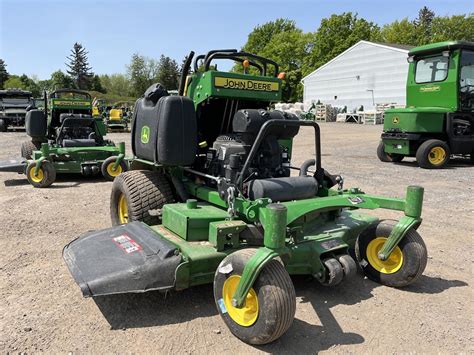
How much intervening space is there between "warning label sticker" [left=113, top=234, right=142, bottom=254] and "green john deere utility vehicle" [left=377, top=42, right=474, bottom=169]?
876 centimetres

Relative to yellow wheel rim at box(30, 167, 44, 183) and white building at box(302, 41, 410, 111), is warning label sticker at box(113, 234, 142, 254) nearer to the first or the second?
yellow wheel rim at box(30, 167, 44, 183)

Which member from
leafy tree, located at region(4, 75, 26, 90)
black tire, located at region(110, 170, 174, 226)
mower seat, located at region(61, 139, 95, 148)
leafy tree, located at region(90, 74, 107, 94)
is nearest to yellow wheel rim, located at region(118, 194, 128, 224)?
black tire, located at region(110, 170, 174, 226)

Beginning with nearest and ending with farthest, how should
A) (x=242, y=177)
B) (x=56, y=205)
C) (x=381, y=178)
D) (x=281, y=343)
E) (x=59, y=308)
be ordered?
(x=281, y=343)
(x=59, y=308)
(x=242, y=177)
(x=56, y=205)
(x=381, y=178)

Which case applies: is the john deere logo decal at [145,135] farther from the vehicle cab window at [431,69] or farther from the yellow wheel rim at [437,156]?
the vehicle cab window at [431,69]

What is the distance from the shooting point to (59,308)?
3094mm

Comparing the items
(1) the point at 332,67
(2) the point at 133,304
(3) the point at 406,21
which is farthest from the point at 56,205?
(3) the point at 406,21

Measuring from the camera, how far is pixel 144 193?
4.14m

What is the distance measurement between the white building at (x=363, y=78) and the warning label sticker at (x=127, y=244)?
3209 cm

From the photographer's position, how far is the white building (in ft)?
108

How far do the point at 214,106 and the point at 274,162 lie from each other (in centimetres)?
99

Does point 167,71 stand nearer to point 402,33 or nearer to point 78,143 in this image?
point 402,33

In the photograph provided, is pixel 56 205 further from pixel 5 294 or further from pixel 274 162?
pixel 274 162

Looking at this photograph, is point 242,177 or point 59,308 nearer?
point 59,308

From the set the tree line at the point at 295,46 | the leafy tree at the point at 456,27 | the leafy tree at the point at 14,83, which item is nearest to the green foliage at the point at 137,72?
the tree line at the point at 295,46
